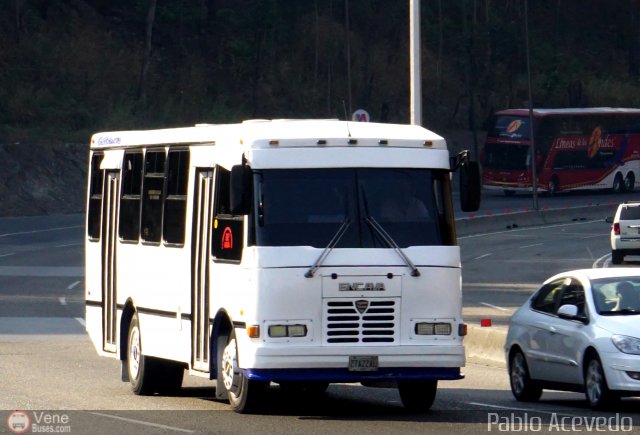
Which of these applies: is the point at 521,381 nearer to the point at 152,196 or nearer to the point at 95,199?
the point at 152,196

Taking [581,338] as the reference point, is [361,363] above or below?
below

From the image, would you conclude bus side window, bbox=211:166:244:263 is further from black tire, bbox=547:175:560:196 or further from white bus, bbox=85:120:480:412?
black tire, bbox=547:175:560:196

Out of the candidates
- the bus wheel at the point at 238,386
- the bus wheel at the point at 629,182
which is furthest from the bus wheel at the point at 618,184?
the bus wheel at the point at 238,386

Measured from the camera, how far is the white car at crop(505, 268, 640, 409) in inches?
544

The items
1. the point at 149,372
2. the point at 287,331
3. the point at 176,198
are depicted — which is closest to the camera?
the point at 287,331

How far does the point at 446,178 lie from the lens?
1399 centimetres

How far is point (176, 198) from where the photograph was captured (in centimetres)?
1527

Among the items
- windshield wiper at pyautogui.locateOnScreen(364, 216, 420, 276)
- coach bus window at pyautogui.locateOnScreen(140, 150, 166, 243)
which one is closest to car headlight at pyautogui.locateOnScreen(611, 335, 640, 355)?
windshield wiper at pyautogui.locateOnScreen(364, 216, 420, 276)

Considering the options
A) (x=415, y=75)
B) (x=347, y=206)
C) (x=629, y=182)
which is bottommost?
(x=347, y=206)

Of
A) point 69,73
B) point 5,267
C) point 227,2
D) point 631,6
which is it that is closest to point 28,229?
point 5,267

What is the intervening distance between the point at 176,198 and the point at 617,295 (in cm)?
481

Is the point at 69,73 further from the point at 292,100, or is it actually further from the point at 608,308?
the point at 608,308

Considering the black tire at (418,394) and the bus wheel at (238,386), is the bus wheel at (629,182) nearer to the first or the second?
the black tire at (418,394)

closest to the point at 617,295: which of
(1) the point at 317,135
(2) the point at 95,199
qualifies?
(1) the point at 317,135
